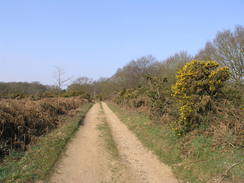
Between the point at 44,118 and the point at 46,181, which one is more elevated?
the point at 44,118

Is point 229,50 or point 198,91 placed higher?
point 229,50

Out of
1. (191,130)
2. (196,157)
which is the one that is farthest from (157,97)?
(196,157)

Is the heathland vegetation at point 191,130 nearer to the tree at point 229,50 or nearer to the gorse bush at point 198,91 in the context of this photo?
the gorse bush at point 198,91

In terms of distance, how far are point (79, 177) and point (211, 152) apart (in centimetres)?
423

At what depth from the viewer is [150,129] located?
971cm

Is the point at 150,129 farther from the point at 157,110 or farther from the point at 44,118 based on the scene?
the point at 44,118

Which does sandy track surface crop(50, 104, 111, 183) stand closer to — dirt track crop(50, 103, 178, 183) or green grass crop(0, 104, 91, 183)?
dirt track crop(50, 103, 178, 183)

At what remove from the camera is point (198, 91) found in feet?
24.4

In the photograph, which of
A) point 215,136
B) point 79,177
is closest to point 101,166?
point 79,177

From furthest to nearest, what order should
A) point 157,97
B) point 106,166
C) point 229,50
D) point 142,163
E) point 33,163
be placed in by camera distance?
point 229,50, point 157,97, point 142,163, point 106,166, point 33,163

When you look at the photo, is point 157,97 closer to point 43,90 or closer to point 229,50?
point 229,50

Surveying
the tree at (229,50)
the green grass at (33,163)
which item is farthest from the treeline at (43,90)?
the tree at (229,50)

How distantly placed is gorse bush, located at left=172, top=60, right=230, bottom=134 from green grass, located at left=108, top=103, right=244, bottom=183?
2.42 feet

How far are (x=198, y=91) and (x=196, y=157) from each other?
2.93 meters
